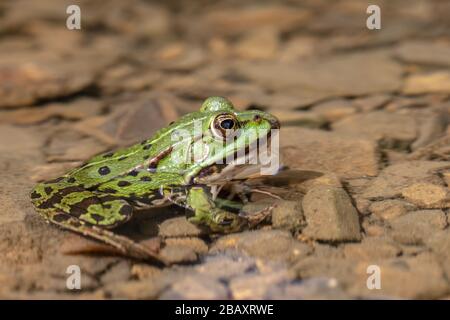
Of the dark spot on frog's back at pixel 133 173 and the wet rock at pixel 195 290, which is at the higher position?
the dark spot on frog's back at pixel 133 173

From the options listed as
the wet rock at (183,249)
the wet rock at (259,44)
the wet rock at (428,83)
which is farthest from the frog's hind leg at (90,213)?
the wet rock at (259,44)

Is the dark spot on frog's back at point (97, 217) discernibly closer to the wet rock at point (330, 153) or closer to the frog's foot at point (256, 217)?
the frog's foot at point (256, 217)

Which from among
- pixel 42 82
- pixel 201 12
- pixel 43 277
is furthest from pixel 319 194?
pixel 201 12

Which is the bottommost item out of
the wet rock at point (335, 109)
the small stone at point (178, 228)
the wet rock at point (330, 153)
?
the small stone at point (178, 228)

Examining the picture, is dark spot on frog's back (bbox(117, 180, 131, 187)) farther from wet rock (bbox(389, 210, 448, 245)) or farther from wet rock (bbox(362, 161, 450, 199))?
wet rock (bbox(389, 210, 448, 245))

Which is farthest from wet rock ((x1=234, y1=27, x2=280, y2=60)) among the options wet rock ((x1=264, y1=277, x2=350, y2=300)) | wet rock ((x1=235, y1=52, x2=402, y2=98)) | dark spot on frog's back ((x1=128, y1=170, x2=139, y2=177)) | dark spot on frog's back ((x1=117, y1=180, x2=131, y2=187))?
wet rock ((x1=264, y1=277, x2=350, y2=300))
